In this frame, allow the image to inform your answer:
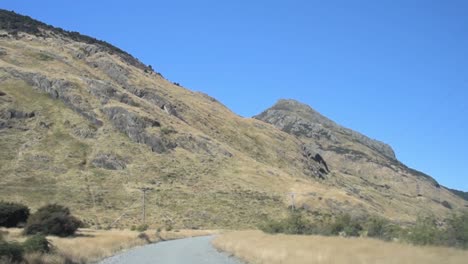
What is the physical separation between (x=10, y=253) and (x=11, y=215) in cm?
2757

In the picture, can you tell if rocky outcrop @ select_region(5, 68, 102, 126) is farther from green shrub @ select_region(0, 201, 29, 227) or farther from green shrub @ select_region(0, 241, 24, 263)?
green shrub @ select_region(0, 241, 24, 263)

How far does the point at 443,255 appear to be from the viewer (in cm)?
1379

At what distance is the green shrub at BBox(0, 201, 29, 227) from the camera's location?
43.0m

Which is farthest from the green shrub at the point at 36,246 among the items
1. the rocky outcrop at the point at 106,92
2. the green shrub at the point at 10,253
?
the rocky outcrop at the point at 106,92

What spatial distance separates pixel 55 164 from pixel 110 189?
10832mm

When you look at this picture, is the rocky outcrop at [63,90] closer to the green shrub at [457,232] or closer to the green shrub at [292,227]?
the green shrub at [292,227]

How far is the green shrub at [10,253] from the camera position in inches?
678

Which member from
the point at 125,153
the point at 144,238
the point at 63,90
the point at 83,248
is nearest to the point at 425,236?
the point at 83,248

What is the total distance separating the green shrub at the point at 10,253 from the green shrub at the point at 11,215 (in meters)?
26.1

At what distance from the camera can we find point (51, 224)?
38.4m

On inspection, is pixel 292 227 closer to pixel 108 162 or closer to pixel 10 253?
pixel 10 253

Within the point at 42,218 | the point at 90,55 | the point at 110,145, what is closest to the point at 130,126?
the point at 110,145

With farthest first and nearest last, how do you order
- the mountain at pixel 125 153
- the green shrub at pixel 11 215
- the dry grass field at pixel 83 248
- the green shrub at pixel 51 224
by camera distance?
the mountain at pixel 125 153 < the green shrub at pixel 11 215 < the green shrub at pixel 51 224 < the dry grass field at pixel 83 248

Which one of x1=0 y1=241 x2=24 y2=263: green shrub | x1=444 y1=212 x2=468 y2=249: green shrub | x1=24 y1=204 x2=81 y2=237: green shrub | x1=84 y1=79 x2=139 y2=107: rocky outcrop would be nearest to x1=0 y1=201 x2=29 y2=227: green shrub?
x1=24 y1=204 x2=81 y2=237: green shrub
